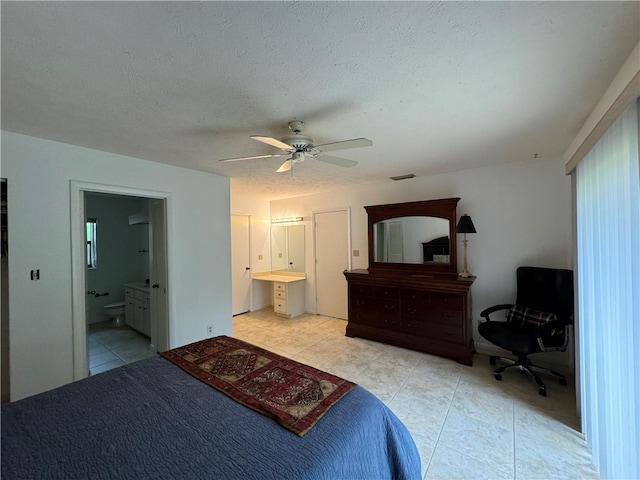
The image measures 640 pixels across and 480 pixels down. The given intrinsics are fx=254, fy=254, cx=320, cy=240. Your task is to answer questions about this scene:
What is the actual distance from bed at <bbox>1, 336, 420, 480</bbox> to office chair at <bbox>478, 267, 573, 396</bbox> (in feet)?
5.99

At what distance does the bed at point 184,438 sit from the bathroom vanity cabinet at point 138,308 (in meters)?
2.57

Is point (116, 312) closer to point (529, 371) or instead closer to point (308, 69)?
point (308, 69)

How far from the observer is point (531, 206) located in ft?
9.78

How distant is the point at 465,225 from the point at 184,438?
329 cm

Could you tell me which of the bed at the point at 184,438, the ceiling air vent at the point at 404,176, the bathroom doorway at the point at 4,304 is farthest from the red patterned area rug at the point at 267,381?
the ceiling air vent at the point at 404,176

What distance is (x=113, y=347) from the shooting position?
351 cm

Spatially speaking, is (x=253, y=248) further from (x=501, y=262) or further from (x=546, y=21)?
(x=546, y=21)

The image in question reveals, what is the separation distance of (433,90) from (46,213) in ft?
10.5

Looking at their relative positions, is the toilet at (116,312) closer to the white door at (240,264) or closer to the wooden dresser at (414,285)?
the white door at (240,264)

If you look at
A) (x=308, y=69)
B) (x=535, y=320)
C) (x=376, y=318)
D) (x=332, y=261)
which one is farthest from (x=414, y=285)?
(x=308, y=69)

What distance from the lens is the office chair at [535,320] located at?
241 cm

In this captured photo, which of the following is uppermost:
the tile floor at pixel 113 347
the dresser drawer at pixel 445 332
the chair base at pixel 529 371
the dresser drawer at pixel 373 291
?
the dresser drawer at pixel 373 291

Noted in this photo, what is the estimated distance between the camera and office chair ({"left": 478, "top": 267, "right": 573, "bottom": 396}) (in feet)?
7.92

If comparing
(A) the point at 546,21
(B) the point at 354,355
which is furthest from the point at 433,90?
(B) the point at 354,355
